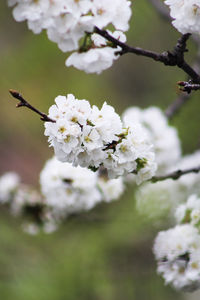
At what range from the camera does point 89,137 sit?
1375mm

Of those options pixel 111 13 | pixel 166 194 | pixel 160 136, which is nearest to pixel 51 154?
pixel 160 136

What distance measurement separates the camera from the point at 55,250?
3773 millimetres

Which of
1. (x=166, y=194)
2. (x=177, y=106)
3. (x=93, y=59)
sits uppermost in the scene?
(x=177, y=106)

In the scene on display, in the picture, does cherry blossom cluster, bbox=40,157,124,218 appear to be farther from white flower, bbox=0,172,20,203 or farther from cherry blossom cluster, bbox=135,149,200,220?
white flower, bbox=0,172,20,203

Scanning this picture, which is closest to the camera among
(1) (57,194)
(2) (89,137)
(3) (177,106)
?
(2) (89,137)

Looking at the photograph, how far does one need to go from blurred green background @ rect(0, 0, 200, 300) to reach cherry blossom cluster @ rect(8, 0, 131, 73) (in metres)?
1.06

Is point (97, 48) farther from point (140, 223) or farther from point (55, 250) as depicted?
point (55, 250)

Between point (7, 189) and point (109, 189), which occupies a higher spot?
point (7, 189)

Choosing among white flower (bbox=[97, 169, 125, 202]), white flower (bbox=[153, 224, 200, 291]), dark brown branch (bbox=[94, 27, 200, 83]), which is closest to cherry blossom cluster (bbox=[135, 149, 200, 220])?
white flower (bbox=[97, 169, 125, 202])

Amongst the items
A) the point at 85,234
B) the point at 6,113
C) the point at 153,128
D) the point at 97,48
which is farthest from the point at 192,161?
Result: the point at 6,113

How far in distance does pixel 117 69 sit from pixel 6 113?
71.2 inches

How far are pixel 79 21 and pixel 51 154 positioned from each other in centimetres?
425

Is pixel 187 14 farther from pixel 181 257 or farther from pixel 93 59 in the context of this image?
pixel 181 257

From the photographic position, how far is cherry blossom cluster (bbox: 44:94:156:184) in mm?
1363
